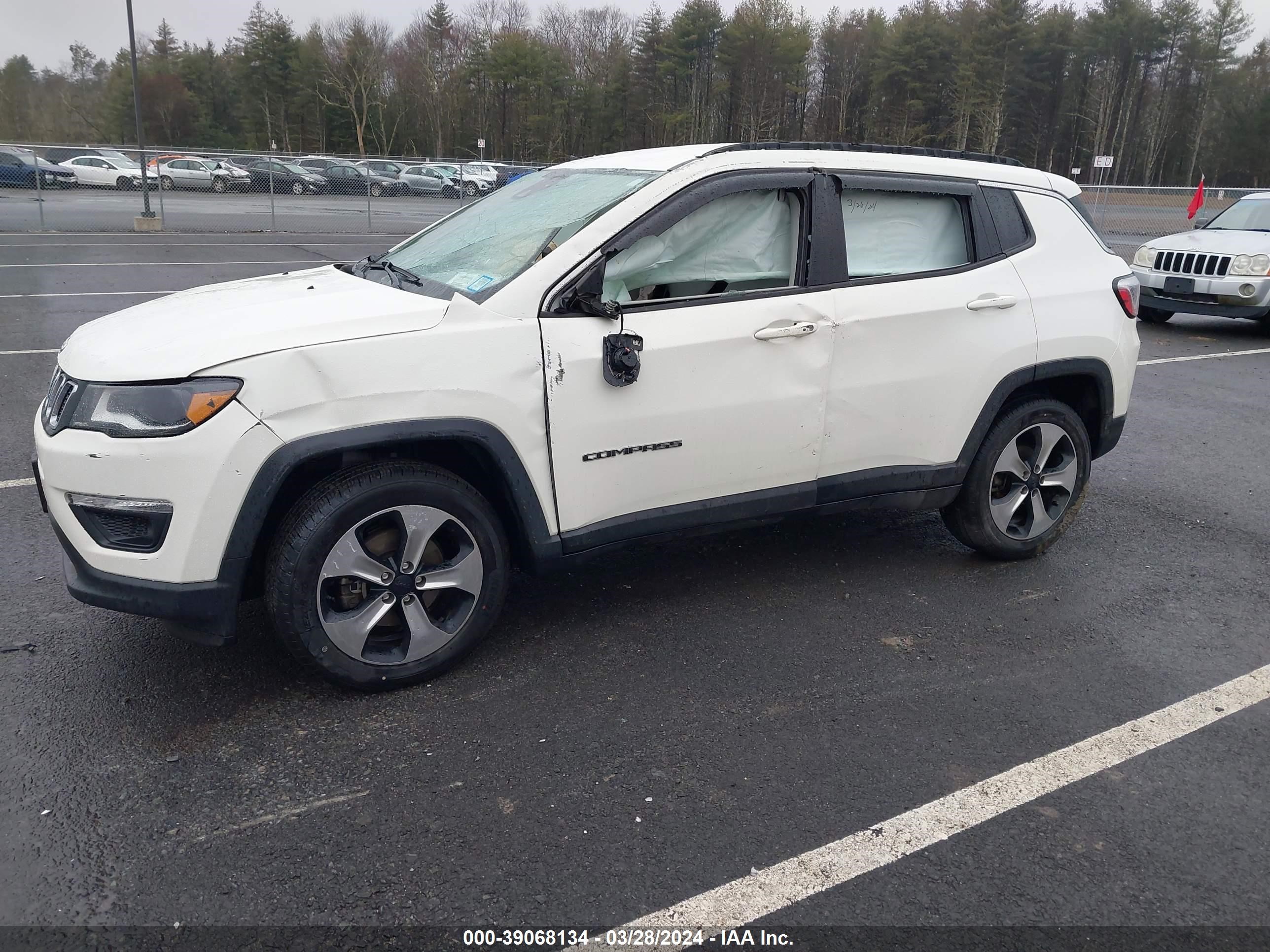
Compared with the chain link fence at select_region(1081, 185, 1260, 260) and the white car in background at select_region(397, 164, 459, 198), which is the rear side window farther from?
the white car in background at select_region(397, 164, 459, 198)

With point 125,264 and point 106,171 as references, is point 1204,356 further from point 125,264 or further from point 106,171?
point 106,171

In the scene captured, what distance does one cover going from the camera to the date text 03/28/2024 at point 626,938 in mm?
2271

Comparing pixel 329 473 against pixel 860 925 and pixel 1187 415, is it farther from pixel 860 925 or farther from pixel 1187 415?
pixel 1187 415

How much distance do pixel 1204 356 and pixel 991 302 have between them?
781 centimetres

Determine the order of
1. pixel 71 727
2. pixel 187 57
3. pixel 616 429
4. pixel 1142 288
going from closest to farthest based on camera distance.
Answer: pixel 71 727 < pixel 616 429 < pixel 1142 288 < pixel 187 57

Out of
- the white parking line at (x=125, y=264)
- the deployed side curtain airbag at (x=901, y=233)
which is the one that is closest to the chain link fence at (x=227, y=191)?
the white parking line at (x=125, y=264)

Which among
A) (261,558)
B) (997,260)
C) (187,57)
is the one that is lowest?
(261,558)

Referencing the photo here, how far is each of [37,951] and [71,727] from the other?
0.99 m

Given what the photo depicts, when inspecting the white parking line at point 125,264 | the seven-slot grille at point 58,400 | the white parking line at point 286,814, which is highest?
the seven-slot grille at point 58,400

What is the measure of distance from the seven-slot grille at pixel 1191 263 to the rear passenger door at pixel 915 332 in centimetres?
872

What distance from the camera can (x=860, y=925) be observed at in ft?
7.74

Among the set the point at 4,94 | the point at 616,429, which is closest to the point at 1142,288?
the point at 616,429

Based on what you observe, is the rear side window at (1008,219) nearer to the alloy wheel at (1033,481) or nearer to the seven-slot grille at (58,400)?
the alloy wheel at (1033,481)

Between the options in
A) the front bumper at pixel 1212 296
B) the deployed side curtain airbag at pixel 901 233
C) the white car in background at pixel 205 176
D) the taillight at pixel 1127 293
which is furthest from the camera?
the white car in background at pixel 205 176
